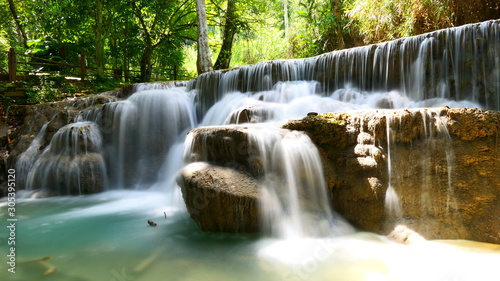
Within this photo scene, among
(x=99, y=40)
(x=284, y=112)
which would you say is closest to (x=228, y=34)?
(x=99, y=40)

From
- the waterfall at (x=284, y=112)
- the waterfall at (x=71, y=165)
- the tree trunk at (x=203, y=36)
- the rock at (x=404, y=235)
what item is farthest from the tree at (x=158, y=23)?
the rock at (x=404, y=235)

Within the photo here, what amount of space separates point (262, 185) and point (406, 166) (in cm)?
174

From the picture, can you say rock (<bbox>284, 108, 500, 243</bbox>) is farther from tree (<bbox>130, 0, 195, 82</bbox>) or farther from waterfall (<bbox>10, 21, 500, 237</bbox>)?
tree (<bbox>130, 0, 195, 82</bbox>)

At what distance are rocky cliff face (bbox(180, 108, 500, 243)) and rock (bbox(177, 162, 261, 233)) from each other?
0.03 m

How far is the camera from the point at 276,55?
16.5 metres

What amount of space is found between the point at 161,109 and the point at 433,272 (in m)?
6.55

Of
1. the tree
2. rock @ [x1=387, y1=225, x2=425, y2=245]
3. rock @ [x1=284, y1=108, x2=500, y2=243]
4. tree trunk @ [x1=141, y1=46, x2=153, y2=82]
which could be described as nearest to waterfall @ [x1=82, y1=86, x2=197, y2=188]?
→ rock @ [x1=284, y1=108, x2=500, y2=243]

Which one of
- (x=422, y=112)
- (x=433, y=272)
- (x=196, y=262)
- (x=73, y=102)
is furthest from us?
(x=73, y=102)

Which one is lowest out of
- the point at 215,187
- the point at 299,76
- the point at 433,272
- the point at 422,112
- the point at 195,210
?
the point at 433,272

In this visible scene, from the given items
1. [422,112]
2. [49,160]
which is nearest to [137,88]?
[49,160]

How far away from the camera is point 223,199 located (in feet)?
10.6

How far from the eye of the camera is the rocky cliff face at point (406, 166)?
10.1 ft

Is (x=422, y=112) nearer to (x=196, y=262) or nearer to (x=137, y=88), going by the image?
(x=196, y=262)

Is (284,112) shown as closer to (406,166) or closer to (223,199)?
(406,166)
